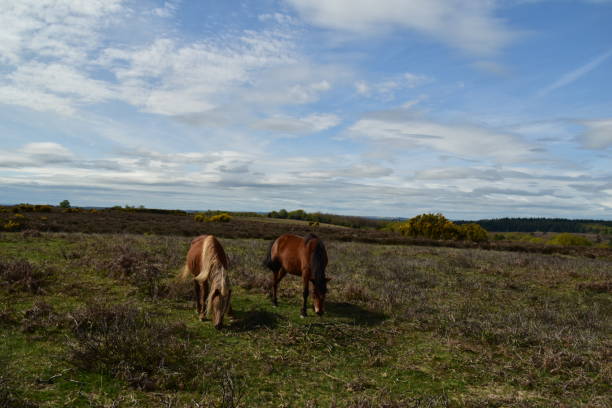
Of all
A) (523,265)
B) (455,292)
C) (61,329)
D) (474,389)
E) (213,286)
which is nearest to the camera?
(474,389)

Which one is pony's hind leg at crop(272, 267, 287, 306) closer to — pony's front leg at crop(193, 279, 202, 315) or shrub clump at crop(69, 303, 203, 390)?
pony's front leg at crop(193, 279, 202, 315)

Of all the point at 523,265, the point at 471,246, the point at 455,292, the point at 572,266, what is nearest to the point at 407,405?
the point at 455,292

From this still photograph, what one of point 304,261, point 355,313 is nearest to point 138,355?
point 304,261

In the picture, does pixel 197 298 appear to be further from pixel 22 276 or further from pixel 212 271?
pixel 22 276

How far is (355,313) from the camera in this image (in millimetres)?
9234

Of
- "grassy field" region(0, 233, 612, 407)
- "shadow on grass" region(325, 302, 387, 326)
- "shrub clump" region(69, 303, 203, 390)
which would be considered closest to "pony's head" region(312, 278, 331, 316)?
"grassy field" region(0, 233, 612, 407)

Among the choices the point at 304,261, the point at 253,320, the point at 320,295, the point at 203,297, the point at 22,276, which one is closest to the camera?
the point at 253,320

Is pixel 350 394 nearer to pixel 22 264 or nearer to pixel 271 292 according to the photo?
pixel 271 292

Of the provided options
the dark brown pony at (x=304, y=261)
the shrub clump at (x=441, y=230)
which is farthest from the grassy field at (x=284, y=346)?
the shrub clump at (x=441, y=230)

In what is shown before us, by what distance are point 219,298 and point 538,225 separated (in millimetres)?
169743

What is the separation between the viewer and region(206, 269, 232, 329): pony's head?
24.3 ft

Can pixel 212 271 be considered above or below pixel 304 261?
below

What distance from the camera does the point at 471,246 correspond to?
33.0 meters

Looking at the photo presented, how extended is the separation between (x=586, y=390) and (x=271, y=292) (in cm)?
738
